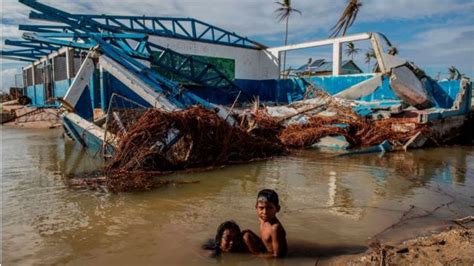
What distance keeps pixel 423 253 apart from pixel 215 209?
9.11 ft

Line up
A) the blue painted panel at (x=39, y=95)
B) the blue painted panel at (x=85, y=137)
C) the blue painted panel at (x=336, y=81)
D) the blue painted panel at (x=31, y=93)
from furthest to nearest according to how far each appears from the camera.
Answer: the blue painted panel at (x=31, y=93) < the blue painted panel at (x=39, y=95) < the blue painted panel at (x=336, y=81) < the blue painted panel at (x=85, y=137)

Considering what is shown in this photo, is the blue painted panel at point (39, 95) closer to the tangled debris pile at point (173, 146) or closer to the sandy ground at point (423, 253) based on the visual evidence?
the tangled debris pile at point (173, 146)

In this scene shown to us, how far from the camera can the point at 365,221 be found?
4.84 metres

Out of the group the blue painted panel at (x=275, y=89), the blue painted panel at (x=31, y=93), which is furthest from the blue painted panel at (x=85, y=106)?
the blue painted panel at (x=31, y=93)

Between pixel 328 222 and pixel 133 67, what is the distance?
8369 millimetres

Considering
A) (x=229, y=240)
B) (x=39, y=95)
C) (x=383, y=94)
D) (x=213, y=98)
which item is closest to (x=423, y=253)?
(x=229, y=240)

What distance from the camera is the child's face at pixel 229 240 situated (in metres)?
3.76

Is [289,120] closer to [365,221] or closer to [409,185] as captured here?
[409,185]

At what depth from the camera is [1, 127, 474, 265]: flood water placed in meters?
3.90

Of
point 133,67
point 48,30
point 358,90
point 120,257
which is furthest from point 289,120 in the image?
point 48,30

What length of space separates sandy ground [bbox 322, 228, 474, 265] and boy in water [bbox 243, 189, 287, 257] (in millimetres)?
410

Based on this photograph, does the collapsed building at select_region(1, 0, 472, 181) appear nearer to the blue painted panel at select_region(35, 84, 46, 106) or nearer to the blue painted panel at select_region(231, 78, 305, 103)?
the blue painted panel at select_region(231, 78, 305, 103)

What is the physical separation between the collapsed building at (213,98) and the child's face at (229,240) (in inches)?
166

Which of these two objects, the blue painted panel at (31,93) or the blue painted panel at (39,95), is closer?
the blue painted panel at (39,95)
